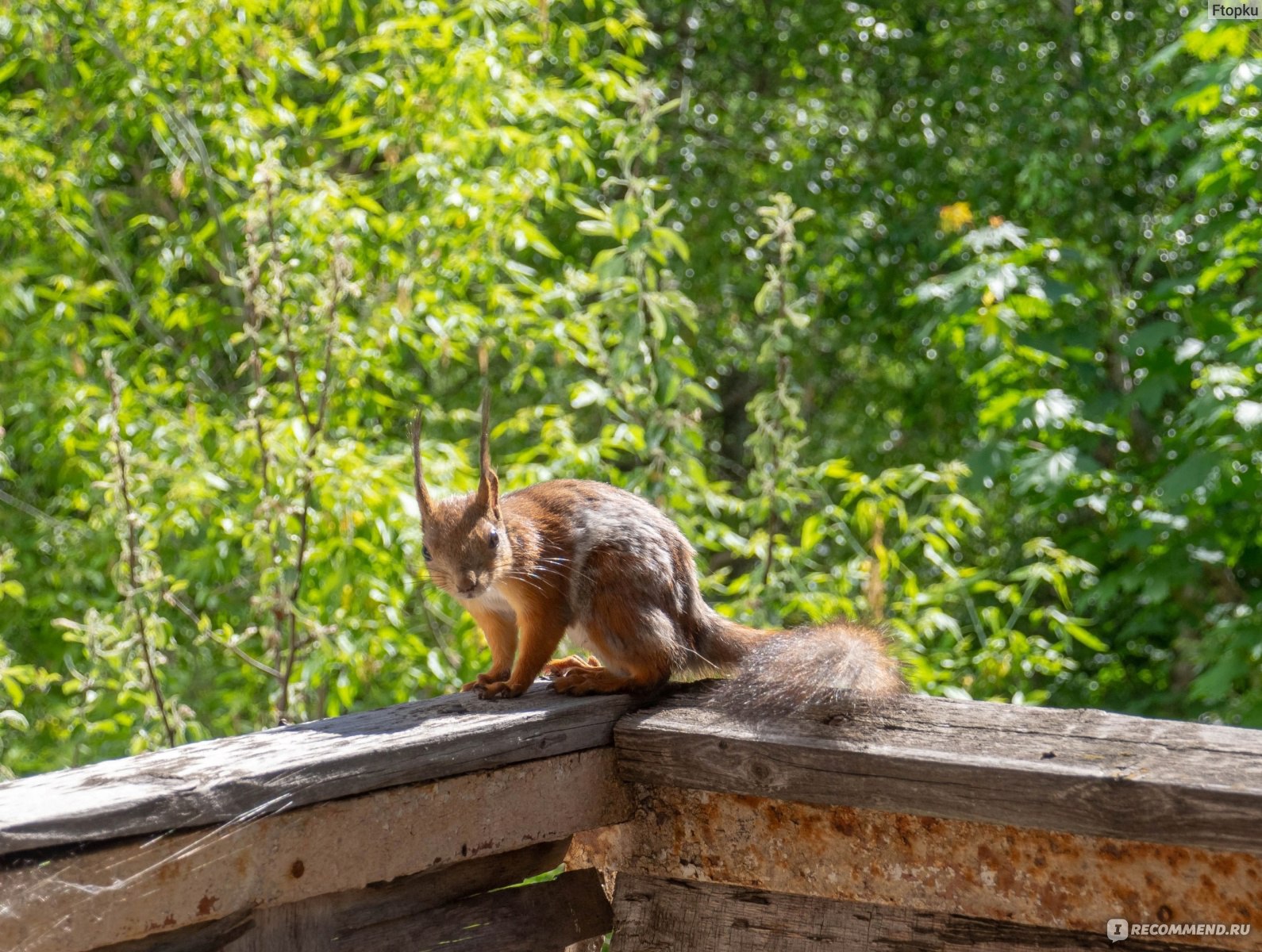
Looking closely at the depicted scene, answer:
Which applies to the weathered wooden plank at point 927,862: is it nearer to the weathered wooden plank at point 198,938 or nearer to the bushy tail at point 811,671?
the bushy tail at point 811,671

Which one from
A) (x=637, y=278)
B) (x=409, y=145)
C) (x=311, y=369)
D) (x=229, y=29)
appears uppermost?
(x=229, y=29)

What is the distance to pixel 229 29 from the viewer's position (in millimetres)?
A: 3559

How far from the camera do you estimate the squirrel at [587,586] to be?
1.72 meters

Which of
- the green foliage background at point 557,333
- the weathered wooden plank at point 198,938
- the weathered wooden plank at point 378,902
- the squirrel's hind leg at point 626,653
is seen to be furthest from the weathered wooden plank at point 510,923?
the green foliage background at point 557,333

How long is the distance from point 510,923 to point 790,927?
0.99 feet

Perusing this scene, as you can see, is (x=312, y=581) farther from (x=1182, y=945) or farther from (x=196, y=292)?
(x=1182, y=945)

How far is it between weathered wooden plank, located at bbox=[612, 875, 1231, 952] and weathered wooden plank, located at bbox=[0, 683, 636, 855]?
19cm

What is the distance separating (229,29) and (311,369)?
1.06 metres

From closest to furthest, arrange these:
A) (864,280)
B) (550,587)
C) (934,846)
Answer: (934,846)
(550,587)
(864,280)

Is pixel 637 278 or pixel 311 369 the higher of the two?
pixel 637 278

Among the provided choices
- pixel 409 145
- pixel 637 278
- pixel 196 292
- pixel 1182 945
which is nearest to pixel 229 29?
pixel 409 145

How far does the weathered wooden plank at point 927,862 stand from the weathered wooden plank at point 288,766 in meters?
0.14

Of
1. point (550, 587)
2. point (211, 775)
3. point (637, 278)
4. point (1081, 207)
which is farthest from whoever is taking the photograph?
point (1081, 207)

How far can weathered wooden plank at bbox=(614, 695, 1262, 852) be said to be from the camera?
43.6 inches
